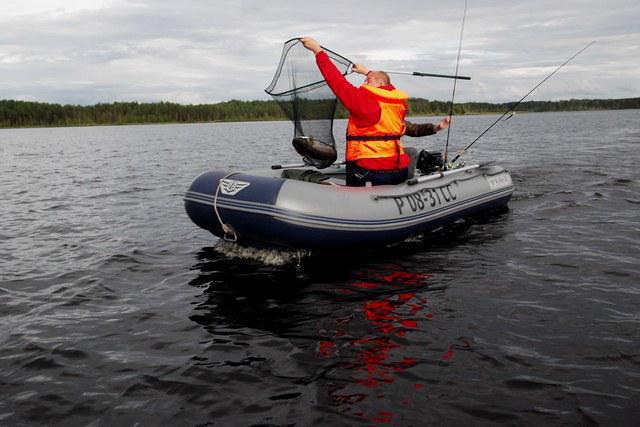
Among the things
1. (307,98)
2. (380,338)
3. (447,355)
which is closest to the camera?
(447,355)

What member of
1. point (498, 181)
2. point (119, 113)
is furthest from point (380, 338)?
point (119, 113)

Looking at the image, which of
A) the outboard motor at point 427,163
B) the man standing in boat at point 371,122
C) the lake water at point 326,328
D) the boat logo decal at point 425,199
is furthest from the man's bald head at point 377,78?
the outboard motor at point 427,163

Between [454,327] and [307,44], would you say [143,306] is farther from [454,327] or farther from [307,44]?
[307,44]

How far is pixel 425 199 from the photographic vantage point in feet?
24.4

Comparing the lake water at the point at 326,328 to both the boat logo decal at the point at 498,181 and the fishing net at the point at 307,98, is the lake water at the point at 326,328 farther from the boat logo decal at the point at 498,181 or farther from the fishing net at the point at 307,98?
the fishing net at the point at 307,98

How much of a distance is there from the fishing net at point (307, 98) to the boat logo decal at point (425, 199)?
1139mm

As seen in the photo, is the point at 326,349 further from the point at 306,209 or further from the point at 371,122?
the point at 371,122

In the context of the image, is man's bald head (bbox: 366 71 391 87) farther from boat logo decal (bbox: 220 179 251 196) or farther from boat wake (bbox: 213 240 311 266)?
boat wake (bbox: 213 240 311 266)

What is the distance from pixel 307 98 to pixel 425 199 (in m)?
2.08

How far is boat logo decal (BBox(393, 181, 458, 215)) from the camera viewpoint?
23.1ft

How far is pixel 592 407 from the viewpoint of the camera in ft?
11.9

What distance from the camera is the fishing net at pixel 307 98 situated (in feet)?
23.8

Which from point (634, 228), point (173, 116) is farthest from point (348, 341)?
point (173, 116)

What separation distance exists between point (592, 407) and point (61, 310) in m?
4.84
